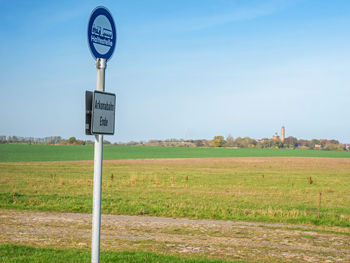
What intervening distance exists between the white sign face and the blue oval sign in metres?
0.58

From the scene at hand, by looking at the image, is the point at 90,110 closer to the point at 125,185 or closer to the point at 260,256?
the point at 260,256

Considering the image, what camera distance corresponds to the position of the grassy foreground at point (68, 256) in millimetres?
7121

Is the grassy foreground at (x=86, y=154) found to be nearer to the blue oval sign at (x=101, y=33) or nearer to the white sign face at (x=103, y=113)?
the blue oval sign at (x=101, y=33)

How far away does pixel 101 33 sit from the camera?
5.03 meters

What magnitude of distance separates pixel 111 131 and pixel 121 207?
12.1 m

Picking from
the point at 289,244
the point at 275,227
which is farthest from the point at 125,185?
the point at 289,244

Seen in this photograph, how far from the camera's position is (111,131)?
482cm

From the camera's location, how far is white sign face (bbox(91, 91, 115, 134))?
4.66m

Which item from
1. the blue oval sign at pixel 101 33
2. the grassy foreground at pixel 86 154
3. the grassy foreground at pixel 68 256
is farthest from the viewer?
the grassy foreground at pixel 86 154

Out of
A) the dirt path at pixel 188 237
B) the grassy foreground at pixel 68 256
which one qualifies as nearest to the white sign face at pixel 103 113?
the grassy foreground at pixel 68 256

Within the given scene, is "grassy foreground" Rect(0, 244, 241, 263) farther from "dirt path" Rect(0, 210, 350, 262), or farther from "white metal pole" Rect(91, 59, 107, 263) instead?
"white metal pole" Rect(91, 59, 107, 263)

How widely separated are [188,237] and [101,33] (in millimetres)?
6683

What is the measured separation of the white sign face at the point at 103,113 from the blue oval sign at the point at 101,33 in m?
0.58

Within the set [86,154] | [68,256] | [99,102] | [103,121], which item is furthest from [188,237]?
[86,154]
